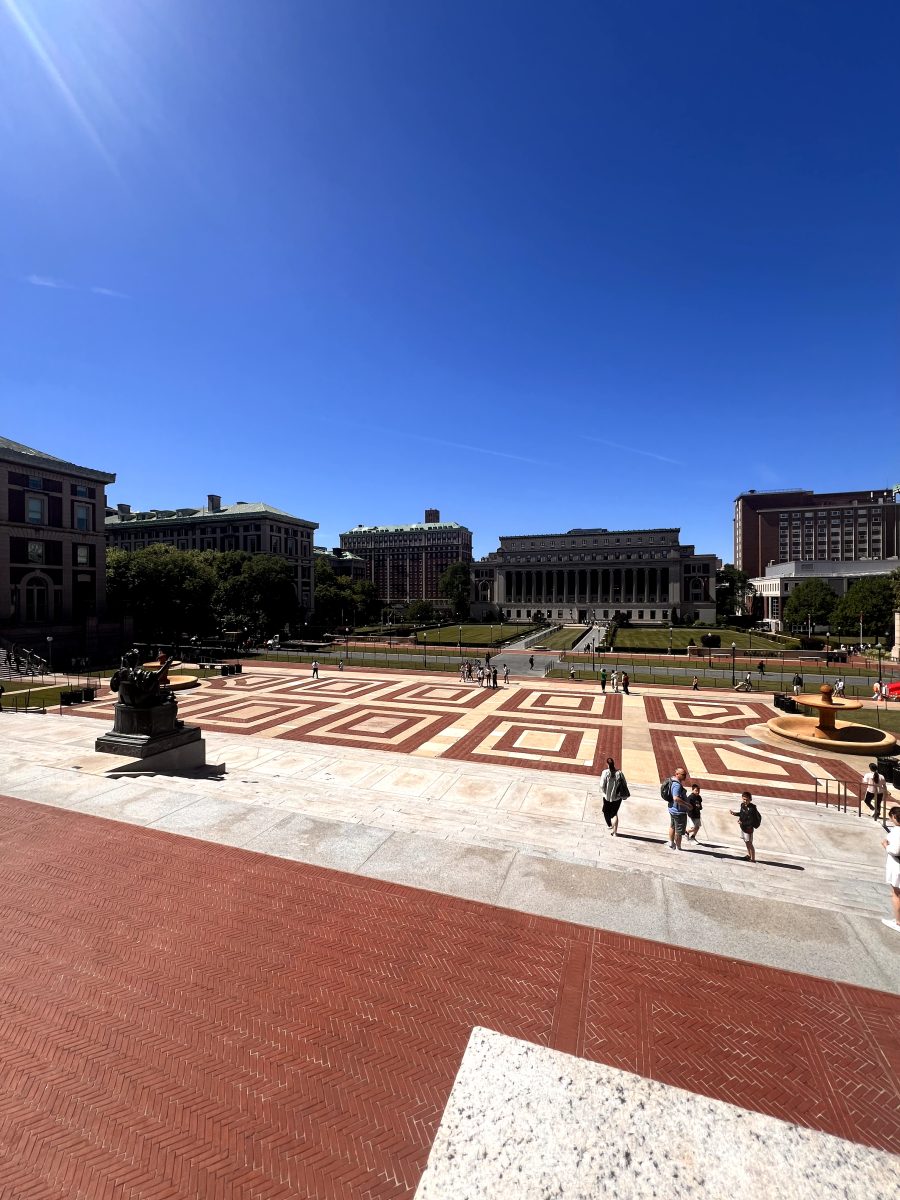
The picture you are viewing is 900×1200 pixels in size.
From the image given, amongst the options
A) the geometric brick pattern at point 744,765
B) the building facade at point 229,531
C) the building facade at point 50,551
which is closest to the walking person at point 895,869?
the geometric brick pattern at point 744,765

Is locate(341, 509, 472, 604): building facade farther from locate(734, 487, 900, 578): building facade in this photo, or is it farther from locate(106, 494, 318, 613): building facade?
locate(734, 487, 900, 578): building facade

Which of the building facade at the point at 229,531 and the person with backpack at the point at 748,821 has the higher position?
the building facade at the point at 229,531

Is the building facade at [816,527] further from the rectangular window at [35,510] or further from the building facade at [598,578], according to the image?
the rectangular window at [35,510]

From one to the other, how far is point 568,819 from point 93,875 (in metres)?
10.4

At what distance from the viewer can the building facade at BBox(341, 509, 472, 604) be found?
172250 millimetres

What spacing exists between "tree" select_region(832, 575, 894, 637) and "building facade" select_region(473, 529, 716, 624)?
43.7m

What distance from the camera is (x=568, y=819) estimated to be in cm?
1390

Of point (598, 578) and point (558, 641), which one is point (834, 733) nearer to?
point (558, 641)

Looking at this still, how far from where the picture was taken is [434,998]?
24.0ft

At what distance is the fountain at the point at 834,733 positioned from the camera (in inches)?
843

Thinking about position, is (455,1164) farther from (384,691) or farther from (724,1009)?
(384,691)

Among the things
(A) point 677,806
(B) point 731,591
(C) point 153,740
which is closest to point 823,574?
(B) point 731,591

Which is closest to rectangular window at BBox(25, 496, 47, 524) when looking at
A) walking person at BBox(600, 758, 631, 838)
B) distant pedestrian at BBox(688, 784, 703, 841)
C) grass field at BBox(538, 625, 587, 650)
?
grass field at BBox(538, 625, 587, 650)

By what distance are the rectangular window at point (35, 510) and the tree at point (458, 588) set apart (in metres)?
78.1
